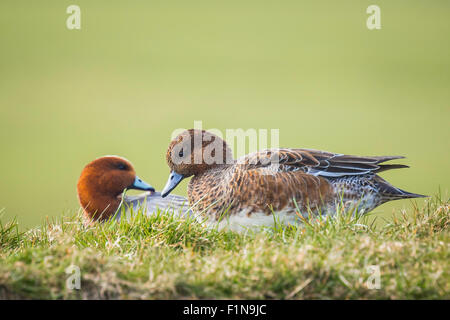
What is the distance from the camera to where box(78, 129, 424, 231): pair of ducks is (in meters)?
3.22

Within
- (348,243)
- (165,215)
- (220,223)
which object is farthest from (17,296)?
(348,243)

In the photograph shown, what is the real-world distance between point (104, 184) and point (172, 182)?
109cm

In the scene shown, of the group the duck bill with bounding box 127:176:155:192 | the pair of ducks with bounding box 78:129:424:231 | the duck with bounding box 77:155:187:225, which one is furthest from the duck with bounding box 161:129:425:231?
the duck bill with bounding box 127:176:155:192

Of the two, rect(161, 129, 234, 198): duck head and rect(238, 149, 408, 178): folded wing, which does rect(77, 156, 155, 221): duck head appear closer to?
rect(161, 129, 234, 198): duck head

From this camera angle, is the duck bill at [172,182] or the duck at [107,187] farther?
the duck at [107,187]

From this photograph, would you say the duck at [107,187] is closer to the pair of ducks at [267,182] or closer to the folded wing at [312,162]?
the pair of ducks at [267,182]

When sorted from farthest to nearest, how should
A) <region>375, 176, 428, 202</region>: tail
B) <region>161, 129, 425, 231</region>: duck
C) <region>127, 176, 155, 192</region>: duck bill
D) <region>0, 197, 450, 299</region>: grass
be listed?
<region>127, 176, 155, 192</region>: duck bill, <region>375, 176, 428, 202</region>: tail, <region>161, 129, 425, 231</region>: duck, <region>0, 197, 450, 299</region>: grass

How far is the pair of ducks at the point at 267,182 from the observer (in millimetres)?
3221

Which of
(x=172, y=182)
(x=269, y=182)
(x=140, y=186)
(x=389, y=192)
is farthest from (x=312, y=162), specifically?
(x=140, y=186)

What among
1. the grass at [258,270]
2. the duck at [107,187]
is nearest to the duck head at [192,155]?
the duck at [107,187]

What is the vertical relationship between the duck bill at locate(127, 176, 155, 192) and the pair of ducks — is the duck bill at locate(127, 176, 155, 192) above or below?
below

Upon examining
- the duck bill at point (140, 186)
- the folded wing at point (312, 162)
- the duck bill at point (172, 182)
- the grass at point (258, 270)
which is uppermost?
the folded wing at point (312, 162)

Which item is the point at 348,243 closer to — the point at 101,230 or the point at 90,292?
the point at 90,292

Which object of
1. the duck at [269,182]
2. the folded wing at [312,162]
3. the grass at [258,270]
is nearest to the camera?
the grass at [258,270]
